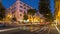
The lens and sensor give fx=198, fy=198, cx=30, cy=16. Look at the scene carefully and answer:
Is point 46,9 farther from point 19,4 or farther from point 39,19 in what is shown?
point 19,4

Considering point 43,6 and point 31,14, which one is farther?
point 31,14

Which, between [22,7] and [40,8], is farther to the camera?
[40,8]

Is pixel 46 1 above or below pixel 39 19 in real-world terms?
above

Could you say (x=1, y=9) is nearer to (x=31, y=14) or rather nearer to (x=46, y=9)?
(x=46, y=9)

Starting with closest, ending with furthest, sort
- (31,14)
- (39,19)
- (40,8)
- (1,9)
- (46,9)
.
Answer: (1,9) → (46,9) → (40,8) → (39,19) → (31,14)

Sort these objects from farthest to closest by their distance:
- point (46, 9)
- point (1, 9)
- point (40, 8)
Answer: point (40, 8) < point (46, 9) < point (1, 9)

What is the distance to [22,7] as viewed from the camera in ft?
116

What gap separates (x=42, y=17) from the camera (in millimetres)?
65812

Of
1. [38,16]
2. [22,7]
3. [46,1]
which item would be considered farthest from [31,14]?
[22,7]

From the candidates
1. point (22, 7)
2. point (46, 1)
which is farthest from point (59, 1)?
point (22, 7)

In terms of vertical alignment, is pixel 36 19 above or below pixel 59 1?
below

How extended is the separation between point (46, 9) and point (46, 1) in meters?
9.00

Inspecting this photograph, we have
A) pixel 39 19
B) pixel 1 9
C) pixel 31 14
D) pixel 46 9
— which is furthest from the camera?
pixel 31 14

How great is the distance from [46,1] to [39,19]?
20.2ft
